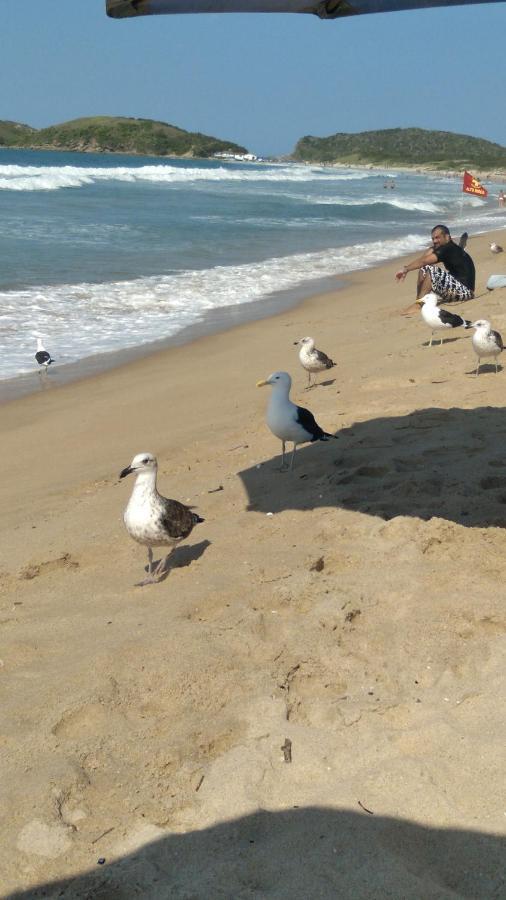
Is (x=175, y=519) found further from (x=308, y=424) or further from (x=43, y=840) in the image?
(x=43, y=840)

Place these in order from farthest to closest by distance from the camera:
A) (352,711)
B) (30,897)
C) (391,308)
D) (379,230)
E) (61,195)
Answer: (61,195) < (379,230) < (391,308) < (352,711) < (30,897)

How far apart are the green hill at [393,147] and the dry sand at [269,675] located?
129614 millimetres

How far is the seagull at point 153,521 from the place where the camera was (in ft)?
15.2

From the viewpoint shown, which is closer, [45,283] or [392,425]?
[392,425]

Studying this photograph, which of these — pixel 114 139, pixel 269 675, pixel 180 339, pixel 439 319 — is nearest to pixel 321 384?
pixel 439 319

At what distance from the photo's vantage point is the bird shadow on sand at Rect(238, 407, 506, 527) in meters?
4.71

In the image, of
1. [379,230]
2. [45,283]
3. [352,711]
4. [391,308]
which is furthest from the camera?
[379,230]

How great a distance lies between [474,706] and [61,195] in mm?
37351

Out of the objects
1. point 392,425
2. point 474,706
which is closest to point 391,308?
point 392,425

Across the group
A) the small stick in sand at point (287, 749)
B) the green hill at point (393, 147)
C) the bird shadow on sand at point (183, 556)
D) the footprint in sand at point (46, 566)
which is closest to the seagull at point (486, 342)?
the bird shadow on sand at point (183, 556)

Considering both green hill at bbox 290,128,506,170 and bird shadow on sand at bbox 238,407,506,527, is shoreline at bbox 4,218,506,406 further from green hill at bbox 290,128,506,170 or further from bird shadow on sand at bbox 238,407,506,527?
green hill at bbox 290,128,506,170

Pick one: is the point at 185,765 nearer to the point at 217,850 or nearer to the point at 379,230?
the point at 217,850

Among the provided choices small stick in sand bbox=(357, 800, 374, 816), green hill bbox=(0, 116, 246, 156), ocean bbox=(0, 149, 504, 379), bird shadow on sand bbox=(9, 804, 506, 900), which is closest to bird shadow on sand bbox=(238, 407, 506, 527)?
small stick in sand bbox=(357, 800, 374, 816)

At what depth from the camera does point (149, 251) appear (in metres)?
20.2
